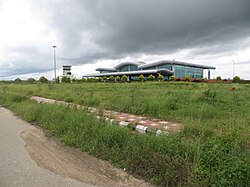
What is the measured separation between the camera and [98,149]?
4082 millimetres

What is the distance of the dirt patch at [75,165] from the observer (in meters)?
3.03

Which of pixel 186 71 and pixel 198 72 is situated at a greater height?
pixel 198 72

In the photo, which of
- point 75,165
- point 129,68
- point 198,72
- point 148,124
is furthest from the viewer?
point 129,68

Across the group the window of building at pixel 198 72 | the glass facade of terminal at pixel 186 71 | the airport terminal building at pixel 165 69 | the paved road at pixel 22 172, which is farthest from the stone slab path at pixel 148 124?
the window of building at pixel 198 72

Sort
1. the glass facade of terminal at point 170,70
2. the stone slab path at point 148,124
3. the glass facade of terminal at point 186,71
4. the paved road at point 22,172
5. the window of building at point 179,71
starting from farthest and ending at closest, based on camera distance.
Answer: the glass facade of terminal at point 186,71, the window of building at point 179,71, the glass facade of terminal at point 170,70, the stone slab path at point 148,124, the paved road at point 22,172

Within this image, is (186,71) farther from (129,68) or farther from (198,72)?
(129,68)

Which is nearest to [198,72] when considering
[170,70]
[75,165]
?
[170,70]

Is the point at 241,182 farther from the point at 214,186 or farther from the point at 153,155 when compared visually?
the point at 153,155

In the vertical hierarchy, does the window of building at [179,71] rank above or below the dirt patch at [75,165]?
above

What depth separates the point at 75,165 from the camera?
142 inches

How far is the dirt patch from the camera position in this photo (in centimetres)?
303

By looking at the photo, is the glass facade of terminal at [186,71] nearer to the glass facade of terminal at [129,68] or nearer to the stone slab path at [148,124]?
the glass facade of terminal at [129,68]

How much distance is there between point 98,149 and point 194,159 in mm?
2254

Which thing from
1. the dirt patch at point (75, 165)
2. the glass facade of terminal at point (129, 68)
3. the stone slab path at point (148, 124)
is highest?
the glass facade of terminal at point (129, 68)
